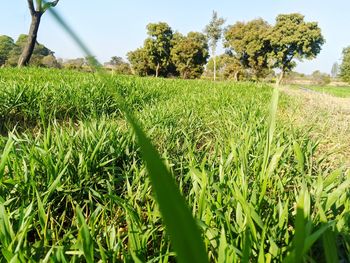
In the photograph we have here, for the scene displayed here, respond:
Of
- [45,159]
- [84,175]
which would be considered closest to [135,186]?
[84,175]

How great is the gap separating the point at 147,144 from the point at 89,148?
6.74 ft

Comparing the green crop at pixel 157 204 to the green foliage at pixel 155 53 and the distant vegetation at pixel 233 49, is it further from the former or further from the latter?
the green foliage at pixel 155 53

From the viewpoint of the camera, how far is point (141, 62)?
5334cm

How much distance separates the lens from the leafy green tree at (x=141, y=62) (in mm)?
52312

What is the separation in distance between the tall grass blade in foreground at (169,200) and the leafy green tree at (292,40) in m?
46.3

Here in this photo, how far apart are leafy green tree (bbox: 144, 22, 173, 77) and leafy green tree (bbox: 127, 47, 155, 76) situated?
607 mm

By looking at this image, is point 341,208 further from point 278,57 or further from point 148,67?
point 148,67

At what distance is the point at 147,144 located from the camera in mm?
170

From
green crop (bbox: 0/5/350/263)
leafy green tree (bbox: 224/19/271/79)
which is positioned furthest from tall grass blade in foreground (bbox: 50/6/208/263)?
leafy green tree (bbox: 224/19/271/79)

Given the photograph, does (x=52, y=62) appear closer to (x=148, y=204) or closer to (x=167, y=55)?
(x=148, y=204)

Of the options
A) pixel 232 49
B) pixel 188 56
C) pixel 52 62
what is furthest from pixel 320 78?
pixel 52 62

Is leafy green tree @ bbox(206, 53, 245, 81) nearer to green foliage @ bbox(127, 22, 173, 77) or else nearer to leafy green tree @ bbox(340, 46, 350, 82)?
green foliage @ bbox(127, 22, 173, 77)

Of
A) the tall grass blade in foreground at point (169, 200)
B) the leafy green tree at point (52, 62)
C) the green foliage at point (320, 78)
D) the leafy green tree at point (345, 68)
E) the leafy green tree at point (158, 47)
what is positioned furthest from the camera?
the green foliage at point (320, 78)

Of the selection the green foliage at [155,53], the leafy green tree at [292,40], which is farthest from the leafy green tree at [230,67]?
the green foliage at [155,53]
